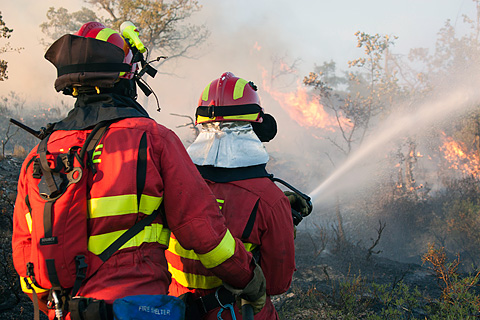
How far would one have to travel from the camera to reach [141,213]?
4.70 ft

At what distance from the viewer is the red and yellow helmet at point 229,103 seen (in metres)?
2.29

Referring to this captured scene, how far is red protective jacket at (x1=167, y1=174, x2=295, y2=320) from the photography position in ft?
6.41

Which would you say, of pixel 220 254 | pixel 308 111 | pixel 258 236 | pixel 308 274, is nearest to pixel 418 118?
pixel 308 274

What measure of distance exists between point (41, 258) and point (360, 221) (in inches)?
510

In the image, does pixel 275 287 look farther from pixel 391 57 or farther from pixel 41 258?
pixel 391 57

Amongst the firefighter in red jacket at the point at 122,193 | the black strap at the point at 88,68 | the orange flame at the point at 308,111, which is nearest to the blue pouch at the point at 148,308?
the firefighter in red jacket at the point at 122,193

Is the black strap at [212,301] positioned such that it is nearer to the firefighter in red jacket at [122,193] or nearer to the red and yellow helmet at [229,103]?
the firefighter in red jacket at [122,193]

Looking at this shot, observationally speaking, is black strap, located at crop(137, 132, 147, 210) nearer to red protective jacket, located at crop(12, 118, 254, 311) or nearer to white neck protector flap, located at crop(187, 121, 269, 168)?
red protective jacket, located at crop(12, 118, 254, 311)

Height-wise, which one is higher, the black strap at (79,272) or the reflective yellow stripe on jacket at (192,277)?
the black strap at (79,272)

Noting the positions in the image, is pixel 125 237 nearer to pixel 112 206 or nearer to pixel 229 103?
pixel 112 206

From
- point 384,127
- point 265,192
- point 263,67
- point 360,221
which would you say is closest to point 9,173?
point 265,192

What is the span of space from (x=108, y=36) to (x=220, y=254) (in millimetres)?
1109

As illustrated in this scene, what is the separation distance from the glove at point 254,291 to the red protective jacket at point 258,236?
23 centimetres

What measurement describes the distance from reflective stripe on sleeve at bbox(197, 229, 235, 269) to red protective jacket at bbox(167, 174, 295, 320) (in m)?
0.37
